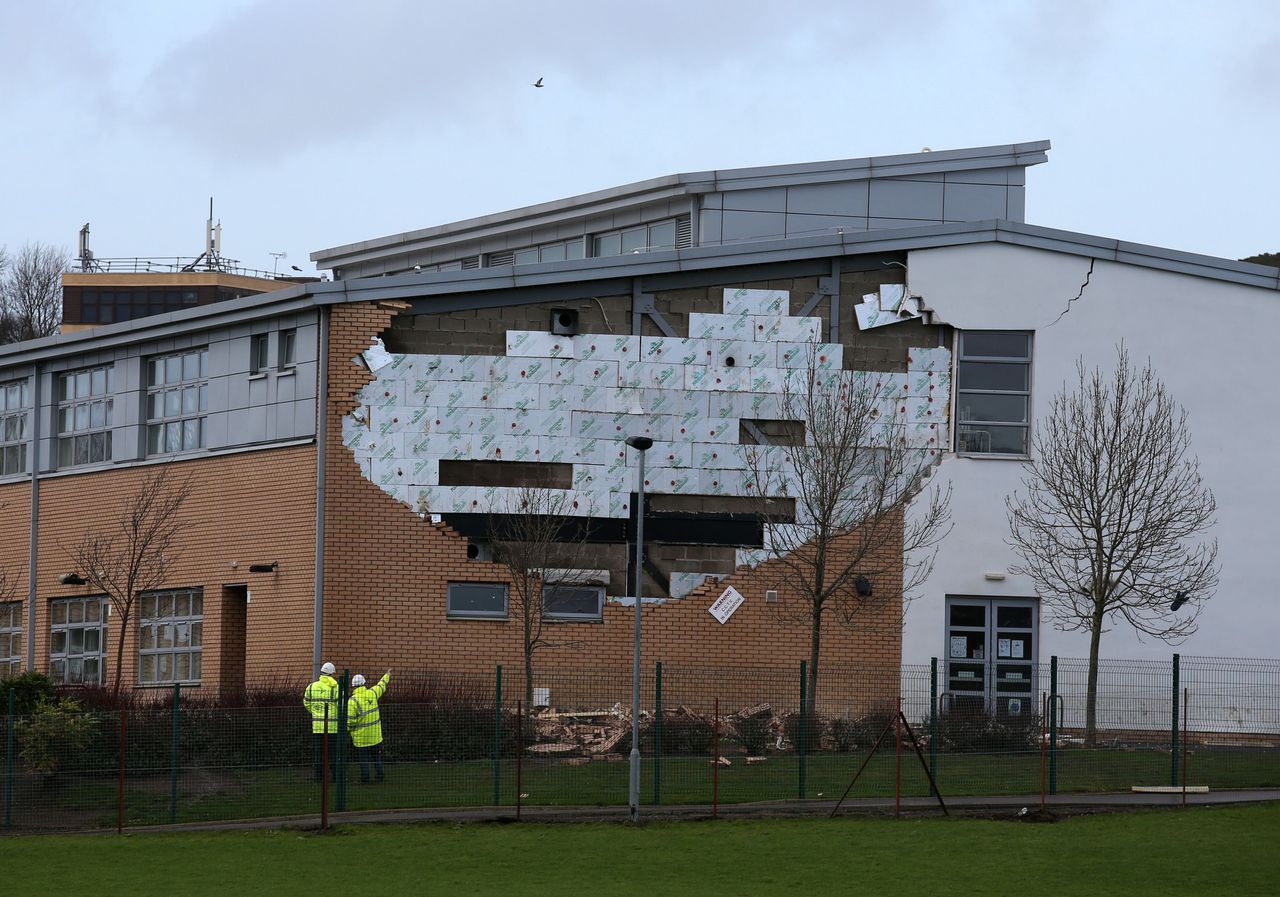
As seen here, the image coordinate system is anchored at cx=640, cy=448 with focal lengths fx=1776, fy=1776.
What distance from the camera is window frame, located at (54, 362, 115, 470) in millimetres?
34969

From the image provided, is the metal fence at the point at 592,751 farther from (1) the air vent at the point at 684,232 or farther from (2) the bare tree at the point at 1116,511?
(1) the air vent at the point at 684,232

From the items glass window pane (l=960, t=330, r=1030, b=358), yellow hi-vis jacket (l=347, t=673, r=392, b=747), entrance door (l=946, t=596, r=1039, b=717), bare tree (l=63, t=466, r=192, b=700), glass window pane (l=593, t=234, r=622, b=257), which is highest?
glass window pane (l=593, t=234, r=622, b=257)

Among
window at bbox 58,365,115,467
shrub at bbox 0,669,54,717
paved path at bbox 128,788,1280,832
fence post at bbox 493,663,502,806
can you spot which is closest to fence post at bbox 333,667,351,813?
paved path at bbox 128,788,1280,832

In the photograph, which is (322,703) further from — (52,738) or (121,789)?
(52,738)

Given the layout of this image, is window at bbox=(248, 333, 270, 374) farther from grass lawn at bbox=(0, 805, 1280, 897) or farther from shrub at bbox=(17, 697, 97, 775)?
grass lawn at bbox=(0, 805, 1280, 897)

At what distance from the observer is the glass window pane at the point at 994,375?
31781 mm

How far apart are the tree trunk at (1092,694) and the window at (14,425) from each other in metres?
21.6

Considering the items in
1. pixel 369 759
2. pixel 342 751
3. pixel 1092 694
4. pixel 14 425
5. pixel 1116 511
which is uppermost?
pixel 14 425

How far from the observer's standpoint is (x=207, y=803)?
76.1 ft

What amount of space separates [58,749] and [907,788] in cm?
1131

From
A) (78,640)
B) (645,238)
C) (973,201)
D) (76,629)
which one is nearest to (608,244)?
(645,238)

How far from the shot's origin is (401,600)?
3038 cm

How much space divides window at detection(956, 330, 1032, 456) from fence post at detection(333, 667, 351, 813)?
1333 centimetres

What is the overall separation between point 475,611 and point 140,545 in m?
6.66
